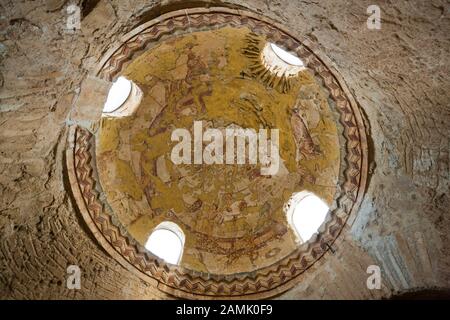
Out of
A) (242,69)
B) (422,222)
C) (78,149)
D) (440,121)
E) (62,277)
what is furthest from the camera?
(242,69)

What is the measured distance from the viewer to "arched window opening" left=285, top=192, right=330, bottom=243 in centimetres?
668

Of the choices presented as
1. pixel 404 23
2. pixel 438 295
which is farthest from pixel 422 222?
pixel 404 23

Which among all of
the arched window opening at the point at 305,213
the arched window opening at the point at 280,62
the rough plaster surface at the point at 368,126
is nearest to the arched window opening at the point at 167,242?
Answer: the rough plaster surface at the point at 368,126

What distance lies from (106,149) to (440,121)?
4.41 metres

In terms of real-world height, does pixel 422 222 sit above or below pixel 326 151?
below

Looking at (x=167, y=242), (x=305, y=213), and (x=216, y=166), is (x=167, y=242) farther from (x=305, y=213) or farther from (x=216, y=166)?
(x=305, y=213)

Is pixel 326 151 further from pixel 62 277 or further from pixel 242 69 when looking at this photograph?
pixel 62 277

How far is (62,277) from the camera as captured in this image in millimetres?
4820

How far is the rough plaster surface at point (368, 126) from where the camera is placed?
363cm

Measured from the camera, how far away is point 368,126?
4977 mm

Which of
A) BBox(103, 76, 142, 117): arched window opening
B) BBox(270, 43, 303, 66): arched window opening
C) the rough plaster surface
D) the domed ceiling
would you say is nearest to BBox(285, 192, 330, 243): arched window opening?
the domed ceiling

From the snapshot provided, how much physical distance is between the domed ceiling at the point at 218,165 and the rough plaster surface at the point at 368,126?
13.0 inches

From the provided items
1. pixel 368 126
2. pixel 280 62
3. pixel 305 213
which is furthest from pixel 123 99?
pixel 368 126

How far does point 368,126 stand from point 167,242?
150 inches
